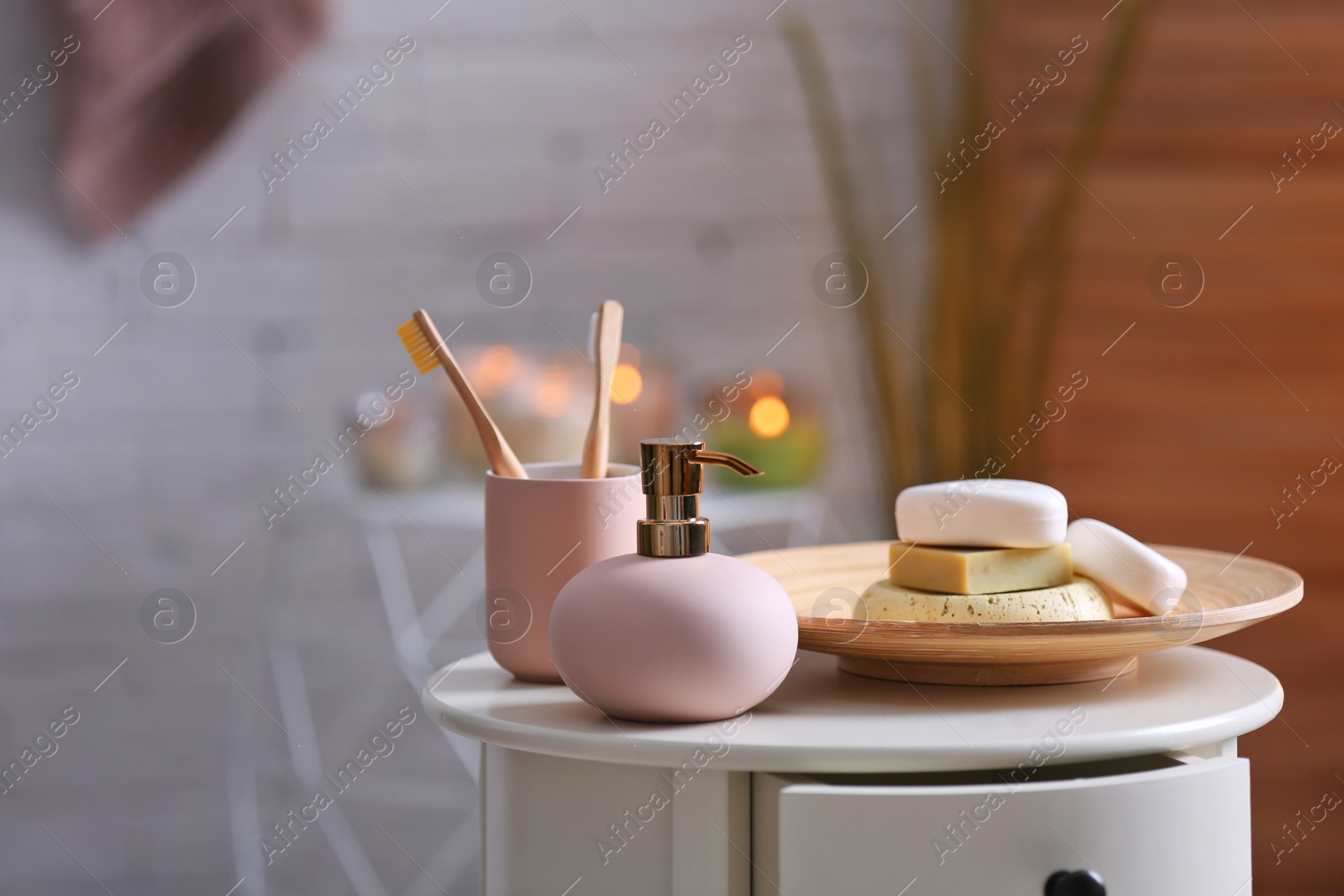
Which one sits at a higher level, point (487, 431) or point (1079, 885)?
point (487, 431)

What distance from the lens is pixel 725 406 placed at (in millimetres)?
1637

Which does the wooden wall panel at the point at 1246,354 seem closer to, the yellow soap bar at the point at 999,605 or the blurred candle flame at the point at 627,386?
the blurred candle flame at the point at 627,386

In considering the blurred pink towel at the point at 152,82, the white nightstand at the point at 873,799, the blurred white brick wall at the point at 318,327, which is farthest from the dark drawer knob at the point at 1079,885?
the blurred pink towel at the point at 152,82

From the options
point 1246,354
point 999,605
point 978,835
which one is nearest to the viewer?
point 978,835

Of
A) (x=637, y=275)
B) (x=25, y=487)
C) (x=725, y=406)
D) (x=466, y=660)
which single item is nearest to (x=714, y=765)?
(x=466, y=660)

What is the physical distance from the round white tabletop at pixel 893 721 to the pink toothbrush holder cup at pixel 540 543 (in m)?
0.03

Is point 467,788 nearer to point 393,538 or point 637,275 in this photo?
point 393,538

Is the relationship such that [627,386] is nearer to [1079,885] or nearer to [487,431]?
[487,431]

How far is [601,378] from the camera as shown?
2.19ft

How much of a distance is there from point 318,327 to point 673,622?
1.24 metres

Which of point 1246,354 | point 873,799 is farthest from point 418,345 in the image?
point 1246,354

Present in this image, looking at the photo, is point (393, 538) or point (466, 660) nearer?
point (466, 660)

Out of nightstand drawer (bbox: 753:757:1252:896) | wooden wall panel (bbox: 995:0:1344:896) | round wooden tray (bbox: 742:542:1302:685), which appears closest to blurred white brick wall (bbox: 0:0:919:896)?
wooden wall panel (bbox: 995:0:1344:896)

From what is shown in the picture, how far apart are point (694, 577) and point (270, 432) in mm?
1231
